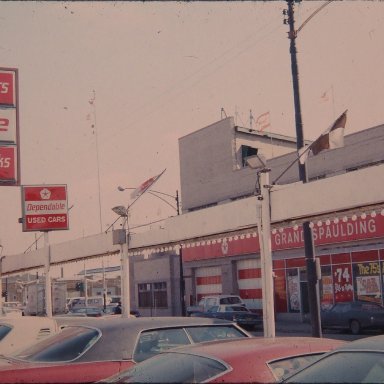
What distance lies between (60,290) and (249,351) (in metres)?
39.8

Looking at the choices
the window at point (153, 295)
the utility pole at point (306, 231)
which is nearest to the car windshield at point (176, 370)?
the utility pole at point (306, 231)

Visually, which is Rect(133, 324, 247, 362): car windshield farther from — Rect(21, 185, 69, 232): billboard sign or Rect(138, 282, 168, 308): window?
Rect(138, 282, 168, 308): window

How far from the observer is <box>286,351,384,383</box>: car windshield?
424 cm

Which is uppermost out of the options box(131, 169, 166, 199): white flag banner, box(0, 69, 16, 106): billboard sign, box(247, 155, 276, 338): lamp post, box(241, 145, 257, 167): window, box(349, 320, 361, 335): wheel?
box(241, 145, 257, 167): window

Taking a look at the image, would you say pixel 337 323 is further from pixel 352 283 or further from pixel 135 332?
pixel 135 332

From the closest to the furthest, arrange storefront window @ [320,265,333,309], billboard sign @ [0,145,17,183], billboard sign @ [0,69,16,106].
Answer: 1. billboard sign @ [0,145,17,183]
2. billboard sign @ [0,69,16,106]
3. storefront window @ [320,265,333,309]

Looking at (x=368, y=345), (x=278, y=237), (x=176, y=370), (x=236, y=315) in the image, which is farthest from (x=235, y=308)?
(x=368, y=345)

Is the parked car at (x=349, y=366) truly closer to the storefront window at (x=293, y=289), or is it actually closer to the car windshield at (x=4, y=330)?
the car windshield at (x=4, y=330)

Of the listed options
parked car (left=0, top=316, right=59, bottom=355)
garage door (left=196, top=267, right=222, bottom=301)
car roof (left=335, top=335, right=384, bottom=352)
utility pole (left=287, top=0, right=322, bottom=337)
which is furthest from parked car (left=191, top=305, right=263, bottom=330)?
car roof (left=335, top=335, right=384, bottom=352)

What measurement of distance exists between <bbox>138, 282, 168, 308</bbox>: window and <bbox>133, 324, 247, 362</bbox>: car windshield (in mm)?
36947

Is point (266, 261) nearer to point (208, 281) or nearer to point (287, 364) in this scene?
point (287, 364)

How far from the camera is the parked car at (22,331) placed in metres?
9.12

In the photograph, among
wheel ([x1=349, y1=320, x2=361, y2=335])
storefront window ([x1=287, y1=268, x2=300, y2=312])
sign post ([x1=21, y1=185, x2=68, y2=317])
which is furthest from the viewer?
storefront window ([x1=287, y1=268, x2=300, y2=312])

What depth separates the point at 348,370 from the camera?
432cm
